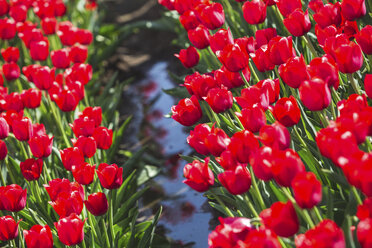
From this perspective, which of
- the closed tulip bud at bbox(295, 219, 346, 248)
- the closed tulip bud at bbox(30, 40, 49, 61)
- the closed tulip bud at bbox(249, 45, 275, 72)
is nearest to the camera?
the closed tulip bud at bbox(295, 219, 346, 248)

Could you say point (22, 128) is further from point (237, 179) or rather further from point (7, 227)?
point (237, 179)

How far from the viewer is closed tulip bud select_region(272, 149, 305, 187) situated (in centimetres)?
128

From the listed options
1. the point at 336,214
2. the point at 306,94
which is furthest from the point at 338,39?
the point at 336,214

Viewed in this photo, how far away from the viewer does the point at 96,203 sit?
6.22 ft

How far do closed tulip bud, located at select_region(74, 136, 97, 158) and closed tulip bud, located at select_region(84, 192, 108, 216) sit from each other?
1.12ft

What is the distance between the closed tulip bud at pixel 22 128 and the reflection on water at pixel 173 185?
0.95 m

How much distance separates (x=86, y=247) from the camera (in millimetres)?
2088

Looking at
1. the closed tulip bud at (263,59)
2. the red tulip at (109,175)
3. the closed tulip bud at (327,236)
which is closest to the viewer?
the closed tulip bud at (327,236)

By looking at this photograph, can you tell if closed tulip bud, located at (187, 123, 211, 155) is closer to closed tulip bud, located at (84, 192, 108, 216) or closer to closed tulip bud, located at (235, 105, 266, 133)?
closed tulip bud, located at (235, 105, 266, 133)

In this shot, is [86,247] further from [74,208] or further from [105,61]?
[105,61]

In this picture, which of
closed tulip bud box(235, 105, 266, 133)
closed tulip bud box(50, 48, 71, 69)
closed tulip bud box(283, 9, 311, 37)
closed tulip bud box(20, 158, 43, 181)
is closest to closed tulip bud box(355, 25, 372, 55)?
closed tulip bud box(283, 9, 311, 37)

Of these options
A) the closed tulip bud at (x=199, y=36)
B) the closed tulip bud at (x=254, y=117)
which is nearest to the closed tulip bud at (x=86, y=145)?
the closed tulip bud at (x=199, y=36)

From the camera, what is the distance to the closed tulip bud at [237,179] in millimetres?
1456

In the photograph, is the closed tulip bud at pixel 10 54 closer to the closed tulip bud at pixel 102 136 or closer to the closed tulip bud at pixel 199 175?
the closed tulip bud at pixel 102 136
